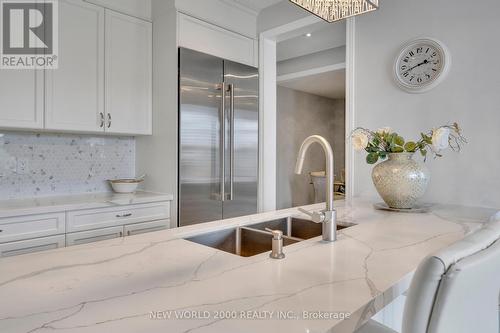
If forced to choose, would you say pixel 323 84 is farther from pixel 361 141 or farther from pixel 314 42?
pixel 361 141

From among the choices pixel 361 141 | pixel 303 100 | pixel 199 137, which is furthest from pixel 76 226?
pixel 303 100

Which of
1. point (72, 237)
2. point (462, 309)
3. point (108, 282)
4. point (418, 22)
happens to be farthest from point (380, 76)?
point (72, 237)

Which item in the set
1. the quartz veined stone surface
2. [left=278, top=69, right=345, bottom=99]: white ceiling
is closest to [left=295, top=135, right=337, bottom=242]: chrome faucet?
the quartz veined stone surface

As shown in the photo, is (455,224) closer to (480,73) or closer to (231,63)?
(480,73)

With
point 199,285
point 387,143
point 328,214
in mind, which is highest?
point 387,143

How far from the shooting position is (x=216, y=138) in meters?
2.93

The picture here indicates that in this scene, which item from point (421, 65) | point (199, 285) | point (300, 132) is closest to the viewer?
point (199, 285)

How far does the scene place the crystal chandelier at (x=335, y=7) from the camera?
1.63 metres

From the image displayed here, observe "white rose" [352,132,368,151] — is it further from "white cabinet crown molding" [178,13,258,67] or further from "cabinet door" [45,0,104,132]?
"cabinet door" [45,0,104,132]

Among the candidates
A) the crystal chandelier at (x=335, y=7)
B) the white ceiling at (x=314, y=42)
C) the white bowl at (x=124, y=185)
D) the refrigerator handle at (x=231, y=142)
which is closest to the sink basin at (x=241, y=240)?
A: the crystal chandelier at (x=335, y=7)

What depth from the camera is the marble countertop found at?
2.07 metres

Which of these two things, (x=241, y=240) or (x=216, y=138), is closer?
(x=241, y=240)

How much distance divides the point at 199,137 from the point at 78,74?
102cm

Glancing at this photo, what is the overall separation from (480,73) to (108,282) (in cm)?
221
